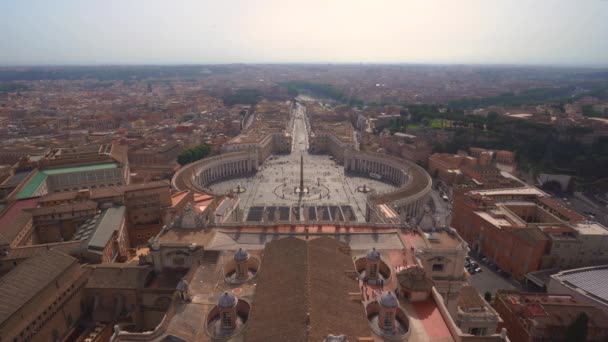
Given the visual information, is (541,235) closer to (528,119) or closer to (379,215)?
(379,215)

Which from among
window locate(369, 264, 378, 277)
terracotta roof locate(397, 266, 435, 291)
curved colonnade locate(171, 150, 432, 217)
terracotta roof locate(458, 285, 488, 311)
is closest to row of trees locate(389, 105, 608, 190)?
curved colonnade locate(171, 150, 432, 217)

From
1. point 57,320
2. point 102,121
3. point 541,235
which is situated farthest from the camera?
point 102,121

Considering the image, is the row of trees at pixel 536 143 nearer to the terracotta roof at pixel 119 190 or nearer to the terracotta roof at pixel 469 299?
the terracotta roof at pixel 469 299

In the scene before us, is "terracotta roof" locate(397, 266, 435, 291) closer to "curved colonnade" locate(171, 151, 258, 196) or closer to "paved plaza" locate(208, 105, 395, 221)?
"paved plaza" locate(208, 105, 395, 221)

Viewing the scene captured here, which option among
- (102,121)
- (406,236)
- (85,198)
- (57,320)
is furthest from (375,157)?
(102,121)

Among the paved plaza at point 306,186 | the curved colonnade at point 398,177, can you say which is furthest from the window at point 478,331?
the paved plaza at point 306,186

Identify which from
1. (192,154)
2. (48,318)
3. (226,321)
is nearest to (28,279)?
(48,318)
